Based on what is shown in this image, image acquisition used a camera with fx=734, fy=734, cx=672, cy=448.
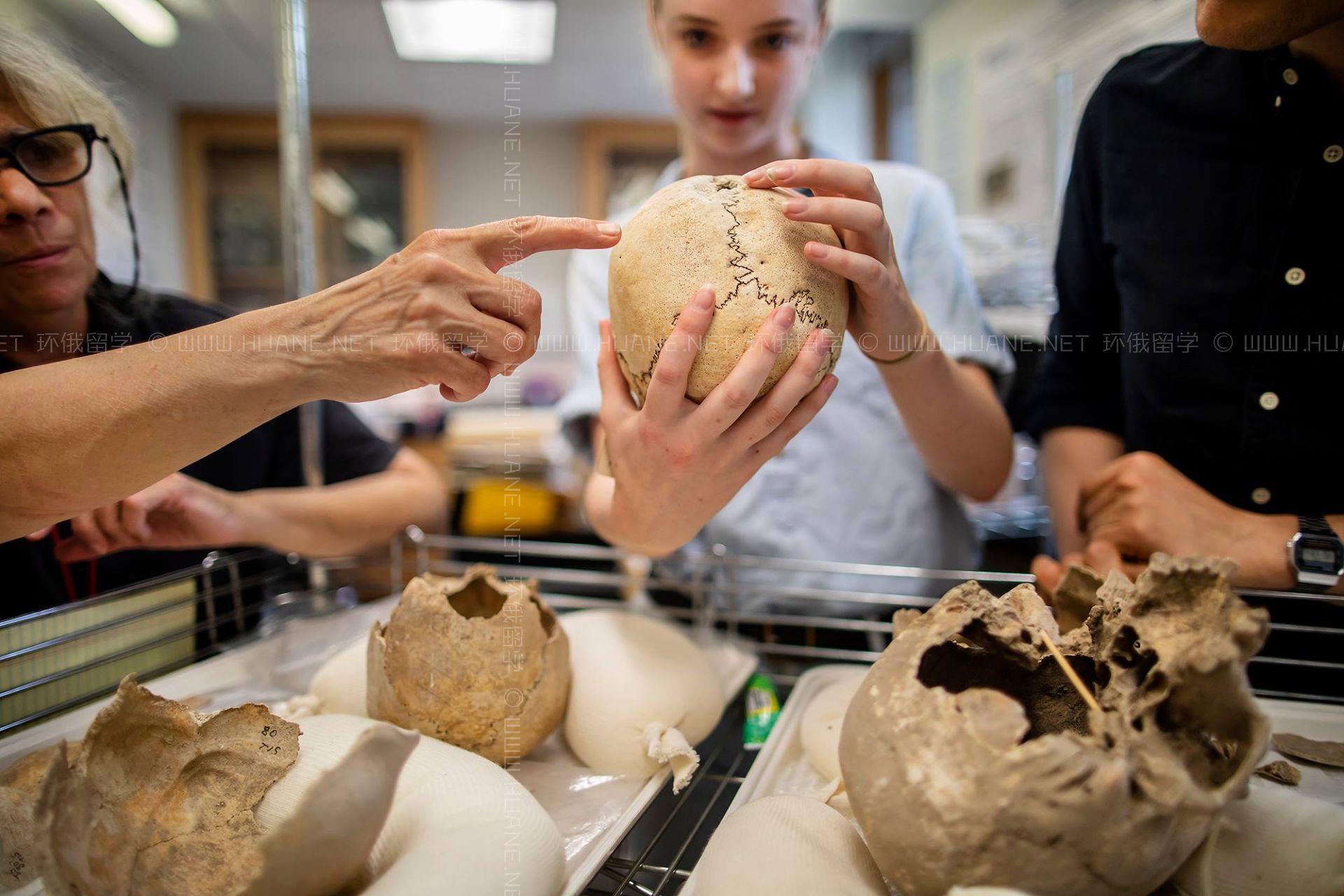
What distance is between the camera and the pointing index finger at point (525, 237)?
691mm

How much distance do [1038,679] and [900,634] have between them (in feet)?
0.40

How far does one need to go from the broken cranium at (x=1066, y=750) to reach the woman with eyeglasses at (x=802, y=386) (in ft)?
0.99

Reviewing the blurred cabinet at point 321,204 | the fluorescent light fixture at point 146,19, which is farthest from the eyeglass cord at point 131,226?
the blurred cabinet at point 321,204

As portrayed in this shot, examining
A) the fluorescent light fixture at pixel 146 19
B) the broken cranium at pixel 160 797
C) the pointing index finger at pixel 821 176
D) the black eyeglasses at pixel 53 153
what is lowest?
the broken cranium at pixel 160 797

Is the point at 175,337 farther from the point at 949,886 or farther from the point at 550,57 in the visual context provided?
the point at 550,57

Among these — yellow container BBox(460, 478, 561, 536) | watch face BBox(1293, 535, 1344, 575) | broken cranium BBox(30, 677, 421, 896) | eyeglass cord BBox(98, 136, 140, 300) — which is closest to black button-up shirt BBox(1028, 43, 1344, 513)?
watch face BBox(1293, 535, 1344, 575)

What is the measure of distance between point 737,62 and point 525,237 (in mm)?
493

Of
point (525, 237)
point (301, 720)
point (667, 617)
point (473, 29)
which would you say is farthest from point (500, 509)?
point (525, 237)

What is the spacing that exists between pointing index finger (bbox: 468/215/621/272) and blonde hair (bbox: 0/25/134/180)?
424 mm

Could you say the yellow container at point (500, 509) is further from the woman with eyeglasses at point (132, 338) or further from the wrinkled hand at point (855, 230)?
the wrinkled hand at point (855, 230)

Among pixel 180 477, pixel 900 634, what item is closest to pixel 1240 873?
pixel 900 634

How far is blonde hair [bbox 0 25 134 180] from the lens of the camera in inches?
26.3

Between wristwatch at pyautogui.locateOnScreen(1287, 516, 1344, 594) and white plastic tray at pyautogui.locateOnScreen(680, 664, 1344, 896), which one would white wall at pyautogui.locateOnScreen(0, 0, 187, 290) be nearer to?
white plastic tray at pyautogui.locateOnScreen(680, 664, 1344, 896)

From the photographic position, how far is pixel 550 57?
345 cm
